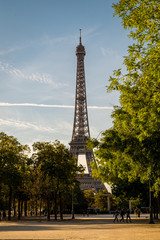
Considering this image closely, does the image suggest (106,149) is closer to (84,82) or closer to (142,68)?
(142,68)

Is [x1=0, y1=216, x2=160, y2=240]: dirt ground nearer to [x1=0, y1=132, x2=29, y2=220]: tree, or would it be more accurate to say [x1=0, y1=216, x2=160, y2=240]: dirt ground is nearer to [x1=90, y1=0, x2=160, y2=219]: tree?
[x1=90, y1=0, x2=160, y2=219]: tree

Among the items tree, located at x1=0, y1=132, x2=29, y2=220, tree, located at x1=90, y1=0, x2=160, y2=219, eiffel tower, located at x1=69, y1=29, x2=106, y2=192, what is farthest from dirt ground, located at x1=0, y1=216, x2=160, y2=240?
eiffel tower, located at x1=69, y1=29, x2=106, y2=192

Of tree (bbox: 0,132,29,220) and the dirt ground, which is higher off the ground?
tree (bbox: 0,132,29,220)

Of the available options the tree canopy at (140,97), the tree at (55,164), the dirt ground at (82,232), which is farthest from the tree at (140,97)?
the tree at (55,164)

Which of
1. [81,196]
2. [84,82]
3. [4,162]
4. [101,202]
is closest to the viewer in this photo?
[4,162]

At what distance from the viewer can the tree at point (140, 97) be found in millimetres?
17641

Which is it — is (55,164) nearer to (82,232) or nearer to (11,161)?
(11,161)

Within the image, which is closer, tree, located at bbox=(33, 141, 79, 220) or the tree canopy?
the tree canopy

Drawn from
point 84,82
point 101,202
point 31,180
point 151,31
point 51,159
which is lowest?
point 101,202

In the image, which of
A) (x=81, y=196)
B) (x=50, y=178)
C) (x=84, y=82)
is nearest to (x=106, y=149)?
(x=50, y=178)

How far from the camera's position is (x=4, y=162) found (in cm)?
4688

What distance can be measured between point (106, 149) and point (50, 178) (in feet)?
81.7

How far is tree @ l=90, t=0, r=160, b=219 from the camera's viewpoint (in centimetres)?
1764

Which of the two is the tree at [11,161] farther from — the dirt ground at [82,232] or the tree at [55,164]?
the dirt ground at [82,232]
